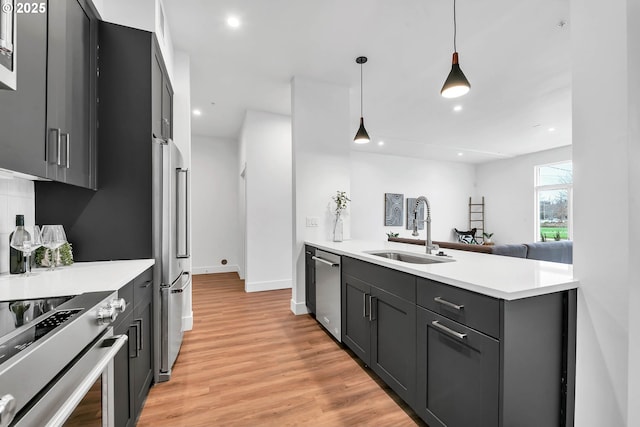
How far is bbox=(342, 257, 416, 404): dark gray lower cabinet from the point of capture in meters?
1.62

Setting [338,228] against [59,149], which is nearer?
[59,149]

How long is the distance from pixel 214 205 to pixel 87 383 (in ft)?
17.5

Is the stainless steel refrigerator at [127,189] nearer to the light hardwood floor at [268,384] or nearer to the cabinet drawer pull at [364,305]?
the light hardwood floor at [268,384]

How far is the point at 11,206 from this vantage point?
149 centimetres

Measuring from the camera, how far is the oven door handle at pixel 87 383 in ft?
2.25

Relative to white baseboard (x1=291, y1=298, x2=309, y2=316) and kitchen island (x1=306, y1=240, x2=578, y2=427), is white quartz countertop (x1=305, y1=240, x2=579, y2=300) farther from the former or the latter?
white baseboard (x1=291, y1=298, x2=309, y2=316)

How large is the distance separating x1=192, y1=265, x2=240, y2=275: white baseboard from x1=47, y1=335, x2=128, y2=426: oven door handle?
4.95 metres

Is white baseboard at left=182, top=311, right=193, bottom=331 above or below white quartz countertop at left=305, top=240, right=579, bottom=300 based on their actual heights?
below

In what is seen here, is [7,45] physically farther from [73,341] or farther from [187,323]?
[187,323]

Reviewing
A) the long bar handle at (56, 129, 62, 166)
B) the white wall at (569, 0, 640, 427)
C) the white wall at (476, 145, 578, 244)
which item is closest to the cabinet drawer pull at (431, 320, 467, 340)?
the white wall at (569, 0, 640, 427)

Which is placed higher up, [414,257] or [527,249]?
[414,257]

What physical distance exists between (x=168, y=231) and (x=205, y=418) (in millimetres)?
1209

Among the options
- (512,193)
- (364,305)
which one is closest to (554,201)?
(512,193)

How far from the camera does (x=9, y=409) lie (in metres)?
0.52
